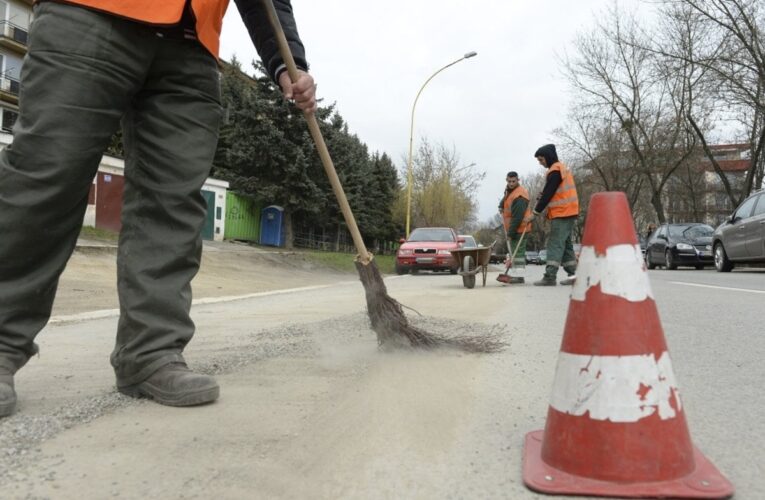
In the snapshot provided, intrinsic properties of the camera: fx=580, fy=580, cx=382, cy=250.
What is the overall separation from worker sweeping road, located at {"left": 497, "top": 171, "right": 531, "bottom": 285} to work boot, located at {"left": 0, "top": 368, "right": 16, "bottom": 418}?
7481mm

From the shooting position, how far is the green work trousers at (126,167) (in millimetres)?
1867

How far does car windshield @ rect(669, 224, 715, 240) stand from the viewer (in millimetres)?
17259

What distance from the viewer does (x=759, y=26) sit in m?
19.9

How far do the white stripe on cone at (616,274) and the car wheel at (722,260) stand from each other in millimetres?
14203

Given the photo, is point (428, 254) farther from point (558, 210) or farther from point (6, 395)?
point (6, 395)

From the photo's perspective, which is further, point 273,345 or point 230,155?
point 230,155

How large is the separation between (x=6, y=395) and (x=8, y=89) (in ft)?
119

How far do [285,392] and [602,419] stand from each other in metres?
1.18

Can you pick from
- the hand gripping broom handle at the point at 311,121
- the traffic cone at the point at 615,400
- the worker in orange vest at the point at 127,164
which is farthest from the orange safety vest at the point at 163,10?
the traffic cone at the point at 615,400

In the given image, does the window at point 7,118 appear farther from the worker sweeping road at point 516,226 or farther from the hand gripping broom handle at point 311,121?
the hand gripping broom handle at point 311,121

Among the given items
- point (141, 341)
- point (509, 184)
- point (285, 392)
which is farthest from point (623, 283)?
point (509, 184)

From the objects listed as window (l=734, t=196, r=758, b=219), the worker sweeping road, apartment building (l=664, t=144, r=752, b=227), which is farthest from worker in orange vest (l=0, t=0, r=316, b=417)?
apartment building (l=664, t=144, r=752, b=227)

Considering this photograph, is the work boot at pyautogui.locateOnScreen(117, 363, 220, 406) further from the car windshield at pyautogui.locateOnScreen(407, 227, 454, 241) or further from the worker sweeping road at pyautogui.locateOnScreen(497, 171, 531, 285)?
the car windshield at pyautogui.locateOnScreen(407, 227, 454, 241)

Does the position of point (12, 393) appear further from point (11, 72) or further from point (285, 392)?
point (11, 72)
